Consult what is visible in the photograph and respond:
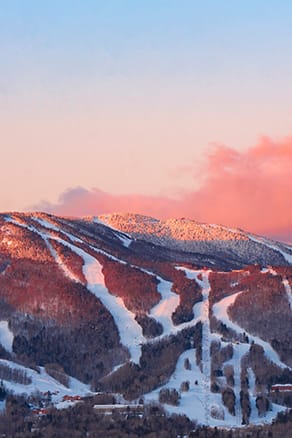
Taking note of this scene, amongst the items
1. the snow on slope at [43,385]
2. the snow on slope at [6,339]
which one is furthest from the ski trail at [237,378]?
the snow on slope at [6,339]

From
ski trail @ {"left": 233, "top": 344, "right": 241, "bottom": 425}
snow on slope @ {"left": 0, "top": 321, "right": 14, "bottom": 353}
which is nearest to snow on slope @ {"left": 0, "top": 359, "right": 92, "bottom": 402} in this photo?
snow on slope @ {"left": 0, "top": 321, "right": 14, "bottom": 353}

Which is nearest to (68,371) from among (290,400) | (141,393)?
(141,393)

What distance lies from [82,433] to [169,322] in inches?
2531

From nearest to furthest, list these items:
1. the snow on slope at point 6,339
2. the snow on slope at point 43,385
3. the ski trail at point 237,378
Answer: the ski trail at point 237,378, the snow on slope at point 43,385, the snow on slope at point 6,339

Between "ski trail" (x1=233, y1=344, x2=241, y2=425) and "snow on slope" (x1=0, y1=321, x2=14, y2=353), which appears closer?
"ski trail" (x1=233, y1=344, x2=241, y2=425)

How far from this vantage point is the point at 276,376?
171000mm

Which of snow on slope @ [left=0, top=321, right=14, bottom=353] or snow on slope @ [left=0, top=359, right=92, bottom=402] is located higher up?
snow on slope @ [left=0, top=321, right=14, bottom=353]

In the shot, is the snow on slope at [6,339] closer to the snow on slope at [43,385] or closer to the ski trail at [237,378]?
the snow on slope at [43,385]

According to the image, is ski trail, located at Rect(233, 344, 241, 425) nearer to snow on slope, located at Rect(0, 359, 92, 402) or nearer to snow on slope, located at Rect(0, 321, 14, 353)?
snow on slope, located at Rect(0, 359, 92, 402)

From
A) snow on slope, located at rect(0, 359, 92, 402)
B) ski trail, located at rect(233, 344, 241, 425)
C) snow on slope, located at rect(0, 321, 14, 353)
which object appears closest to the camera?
ski trail, located at rect(233, 344, 241, 425)

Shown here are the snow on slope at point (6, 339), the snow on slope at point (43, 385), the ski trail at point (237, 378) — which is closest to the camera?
the ski trail at point (237, 378)

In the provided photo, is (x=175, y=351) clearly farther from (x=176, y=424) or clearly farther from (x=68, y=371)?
(x=176, y=424)

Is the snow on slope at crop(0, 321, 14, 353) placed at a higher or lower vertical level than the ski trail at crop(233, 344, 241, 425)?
higher

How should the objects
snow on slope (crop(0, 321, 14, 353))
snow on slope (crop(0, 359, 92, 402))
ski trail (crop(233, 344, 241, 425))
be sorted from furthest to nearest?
snow on slope (crop(0, 321, 14, 353)) < snow on slope (crop(0, 359, 92, 402)) < ski trail (crop(233, 344, 241, 425))
